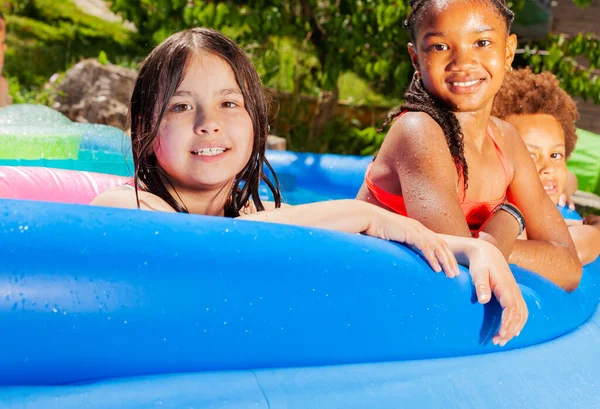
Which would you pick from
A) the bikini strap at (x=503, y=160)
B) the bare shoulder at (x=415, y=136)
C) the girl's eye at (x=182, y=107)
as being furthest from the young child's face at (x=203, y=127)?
the bikini strap at (x=503, y=160)

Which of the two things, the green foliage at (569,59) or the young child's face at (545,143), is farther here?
the green foliage at (569,59)

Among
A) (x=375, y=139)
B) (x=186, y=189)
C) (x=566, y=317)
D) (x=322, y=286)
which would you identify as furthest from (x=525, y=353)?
(x=375, y=139)

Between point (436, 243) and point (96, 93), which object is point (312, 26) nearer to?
point (96, 93)

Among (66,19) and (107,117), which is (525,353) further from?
(66,19)

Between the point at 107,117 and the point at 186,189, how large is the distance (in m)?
3.63

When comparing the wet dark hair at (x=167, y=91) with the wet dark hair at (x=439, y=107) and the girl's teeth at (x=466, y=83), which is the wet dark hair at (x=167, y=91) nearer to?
the wet dark hair at (x=439, y=107)

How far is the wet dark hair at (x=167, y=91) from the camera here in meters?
2.18

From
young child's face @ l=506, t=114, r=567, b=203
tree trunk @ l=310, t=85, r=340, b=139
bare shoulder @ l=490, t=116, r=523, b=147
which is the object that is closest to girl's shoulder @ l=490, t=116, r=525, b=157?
bare shoulder @ l=490, t=116, r=523, b=147

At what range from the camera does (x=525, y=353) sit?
6.73 feet

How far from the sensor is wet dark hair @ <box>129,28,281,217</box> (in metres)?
2.18

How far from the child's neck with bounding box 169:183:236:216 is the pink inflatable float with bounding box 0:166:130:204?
1.93 ft

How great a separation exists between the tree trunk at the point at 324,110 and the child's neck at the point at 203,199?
3.87 metres

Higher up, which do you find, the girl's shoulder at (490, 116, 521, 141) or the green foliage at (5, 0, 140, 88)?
the girl's shoulder at (490, 116, 521, 141)

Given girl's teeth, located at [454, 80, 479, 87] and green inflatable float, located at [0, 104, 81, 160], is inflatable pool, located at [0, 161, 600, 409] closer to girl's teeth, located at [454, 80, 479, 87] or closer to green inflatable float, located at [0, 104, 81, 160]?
girl's teeth, located at [454, 80, 479, 87]
